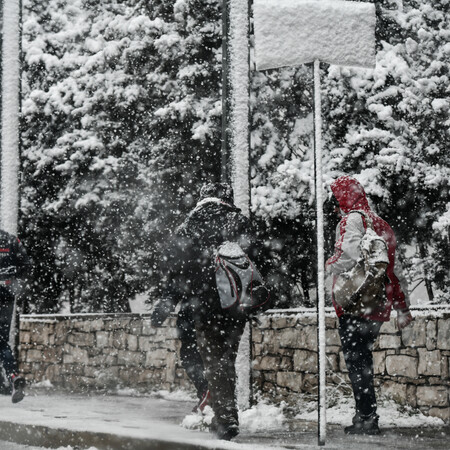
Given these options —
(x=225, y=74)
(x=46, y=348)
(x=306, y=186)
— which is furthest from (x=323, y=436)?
(x=306, y=186)

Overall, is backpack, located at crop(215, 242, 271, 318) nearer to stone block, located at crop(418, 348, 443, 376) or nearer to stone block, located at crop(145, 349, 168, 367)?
stone block, located at crop(418, 348, 443, 376)

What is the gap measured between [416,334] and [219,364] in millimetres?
2244

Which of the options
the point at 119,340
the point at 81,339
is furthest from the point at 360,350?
the point at 81,339

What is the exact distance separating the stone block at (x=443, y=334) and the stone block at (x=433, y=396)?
33cm

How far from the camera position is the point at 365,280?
6.23 m

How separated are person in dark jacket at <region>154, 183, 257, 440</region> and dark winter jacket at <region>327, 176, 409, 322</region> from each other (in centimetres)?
61

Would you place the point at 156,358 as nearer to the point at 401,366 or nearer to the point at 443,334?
the point at 401,366

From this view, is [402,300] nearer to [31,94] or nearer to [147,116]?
[147,116]

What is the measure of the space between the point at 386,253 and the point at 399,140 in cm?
783

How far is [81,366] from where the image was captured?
11227mm

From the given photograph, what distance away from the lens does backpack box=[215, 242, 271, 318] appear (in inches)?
236

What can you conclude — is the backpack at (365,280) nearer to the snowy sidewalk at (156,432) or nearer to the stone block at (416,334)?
the snowy sidewalk at (156,432)

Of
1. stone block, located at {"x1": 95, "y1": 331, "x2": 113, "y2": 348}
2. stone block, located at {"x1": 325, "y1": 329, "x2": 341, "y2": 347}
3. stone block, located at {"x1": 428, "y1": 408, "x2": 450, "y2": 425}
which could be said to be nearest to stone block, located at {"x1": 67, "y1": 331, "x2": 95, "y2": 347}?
stone block, located at {"x1": 95, "y1": 331, "x2": 113, "y2": 348}

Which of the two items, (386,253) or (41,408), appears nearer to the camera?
(386,253)
